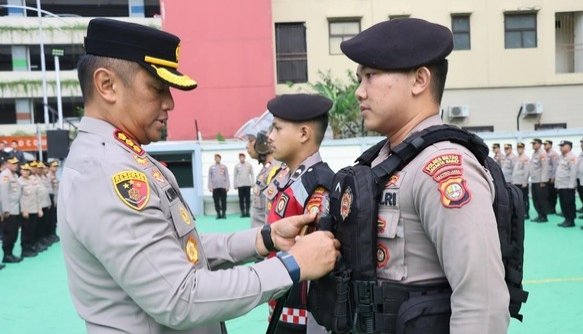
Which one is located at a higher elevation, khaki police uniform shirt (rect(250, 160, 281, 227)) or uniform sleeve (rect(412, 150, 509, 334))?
uniform sleeve (rect(412, 150, 509, 334))

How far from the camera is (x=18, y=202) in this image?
8852 mm

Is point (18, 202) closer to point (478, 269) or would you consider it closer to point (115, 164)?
point (115, 164)

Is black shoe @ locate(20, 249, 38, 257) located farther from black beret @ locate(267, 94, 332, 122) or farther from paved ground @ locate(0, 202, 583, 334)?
black beret @ locate(267, 94, 332, 122)

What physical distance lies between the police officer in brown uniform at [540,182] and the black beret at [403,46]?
1049 centimetres

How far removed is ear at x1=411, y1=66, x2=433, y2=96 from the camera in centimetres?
160

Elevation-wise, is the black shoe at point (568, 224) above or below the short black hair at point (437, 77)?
below

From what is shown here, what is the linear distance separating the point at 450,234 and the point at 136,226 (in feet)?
2.69

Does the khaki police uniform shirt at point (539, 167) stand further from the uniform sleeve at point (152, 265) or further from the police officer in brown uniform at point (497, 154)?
the uniform sleeve at point (152, 265)

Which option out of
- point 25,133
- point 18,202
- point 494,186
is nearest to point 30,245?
point 18,202

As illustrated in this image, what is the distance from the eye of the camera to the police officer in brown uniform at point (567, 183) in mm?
10047

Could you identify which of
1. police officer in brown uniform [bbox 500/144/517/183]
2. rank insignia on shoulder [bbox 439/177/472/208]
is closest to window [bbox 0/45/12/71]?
police officer in brown uniform [bbox 500/144/517/183]

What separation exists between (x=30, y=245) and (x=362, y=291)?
9.30 m

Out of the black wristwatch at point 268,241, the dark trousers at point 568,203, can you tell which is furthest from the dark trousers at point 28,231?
the dark trousers at point 568,203

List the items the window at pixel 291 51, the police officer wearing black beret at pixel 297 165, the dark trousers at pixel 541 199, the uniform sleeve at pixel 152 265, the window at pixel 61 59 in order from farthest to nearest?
the window at pixel 61 59 < the window at pixel 291 51 < the dark trousers at pixel 541 199 < the police officer wearing black beret at pixel 297 165 < the uniform sleeve at pixel 152 265
